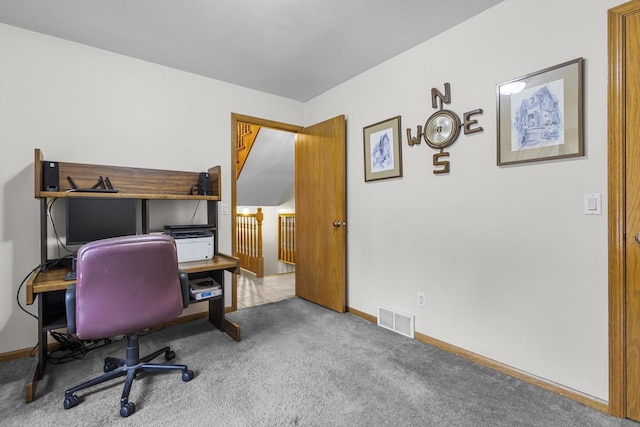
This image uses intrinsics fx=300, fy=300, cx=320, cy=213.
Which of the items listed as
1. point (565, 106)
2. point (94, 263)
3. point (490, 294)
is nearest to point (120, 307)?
point (94, 263)

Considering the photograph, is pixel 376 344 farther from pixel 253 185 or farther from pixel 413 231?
pixel 253 185

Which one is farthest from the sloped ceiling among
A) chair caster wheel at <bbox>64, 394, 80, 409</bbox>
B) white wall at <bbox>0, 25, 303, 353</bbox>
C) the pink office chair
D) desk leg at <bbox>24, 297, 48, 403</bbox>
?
chair caster wheel at <bbox>64, 394, 80, 409</bbox>

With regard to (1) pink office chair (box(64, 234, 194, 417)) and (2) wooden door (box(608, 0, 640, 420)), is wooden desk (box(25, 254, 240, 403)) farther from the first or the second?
(2) wooden door (box(608, 0, 640, 420))

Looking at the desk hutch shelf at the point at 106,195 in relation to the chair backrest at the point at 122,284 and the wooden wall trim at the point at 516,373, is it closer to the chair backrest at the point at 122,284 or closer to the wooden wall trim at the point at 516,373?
the chair backrest at the point at 122,284

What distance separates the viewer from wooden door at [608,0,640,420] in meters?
1.48

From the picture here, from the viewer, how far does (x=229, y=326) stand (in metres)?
2.55

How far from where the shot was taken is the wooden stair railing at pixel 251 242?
5079 millimetres

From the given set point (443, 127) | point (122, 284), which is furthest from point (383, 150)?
point (122, 284)

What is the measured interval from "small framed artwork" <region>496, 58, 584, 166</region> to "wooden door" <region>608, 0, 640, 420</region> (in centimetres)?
15

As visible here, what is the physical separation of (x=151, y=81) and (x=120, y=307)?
2127mm

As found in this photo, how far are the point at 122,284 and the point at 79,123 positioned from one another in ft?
5.46

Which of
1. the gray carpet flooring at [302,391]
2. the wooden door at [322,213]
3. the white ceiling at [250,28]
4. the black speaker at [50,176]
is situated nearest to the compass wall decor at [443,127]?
the white ceiling at [250,28]

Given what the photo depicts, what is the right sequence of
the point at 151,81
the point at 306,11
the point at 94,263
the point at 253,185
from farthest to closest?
the point at 253,185 → the point at 151,81 → the point at 306,11 → the point at 94,263

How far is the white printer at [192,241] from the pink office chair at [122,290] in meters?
0.76
